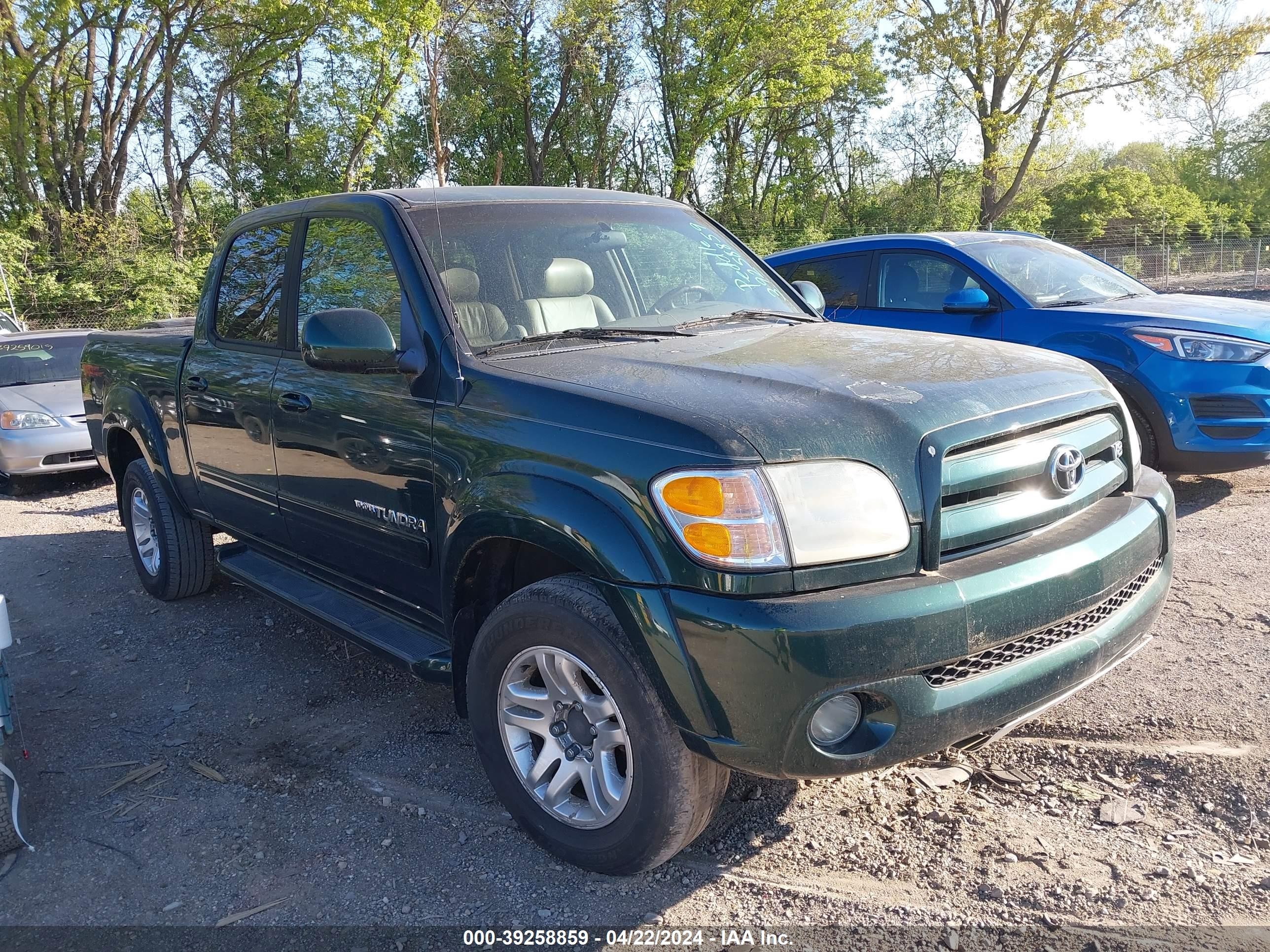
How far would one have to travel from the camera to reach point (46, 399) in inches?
352

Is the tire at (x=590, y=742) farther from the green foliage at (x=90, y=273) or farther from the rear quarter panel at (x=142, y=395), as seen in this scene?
the green foliage at (x=90, y=273)

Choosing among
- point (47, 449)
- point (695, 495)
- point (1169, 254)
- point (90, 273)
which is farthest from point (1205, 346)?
point (1169, 254)

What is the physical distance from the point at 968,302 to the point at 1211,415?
1591mm

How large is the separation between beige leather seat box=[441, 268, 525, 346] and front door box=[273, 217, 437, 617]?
0.58ft

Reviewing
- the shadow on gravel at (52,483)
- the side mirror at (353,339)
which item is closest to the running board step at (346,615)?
the side mirror at (353,339)

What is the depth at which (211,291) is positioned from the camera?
14.9ft

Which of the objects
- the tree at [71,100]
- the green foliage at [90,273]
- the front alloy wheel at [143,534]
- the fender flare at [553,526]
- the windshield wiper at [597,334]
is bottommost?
the front alloy wheel at [143,534]

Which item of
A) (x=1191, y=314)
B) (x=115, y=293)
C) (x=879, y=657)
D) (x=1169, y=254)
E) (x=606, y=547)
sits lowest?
(x=879, y=657)

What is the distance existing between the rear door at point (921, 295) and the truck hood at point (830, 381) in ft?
11.1

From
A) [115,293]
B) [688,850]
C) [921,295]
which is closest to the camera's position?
[688,850]

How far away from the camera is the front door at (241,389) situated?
3.87 m

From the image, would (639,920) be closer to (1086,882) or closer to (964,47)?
(1086,882)

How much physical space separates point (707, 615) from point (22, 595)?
200 inches

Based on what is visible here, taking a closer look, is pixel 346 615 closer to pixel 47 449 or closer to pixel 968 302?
pixel 968 302
